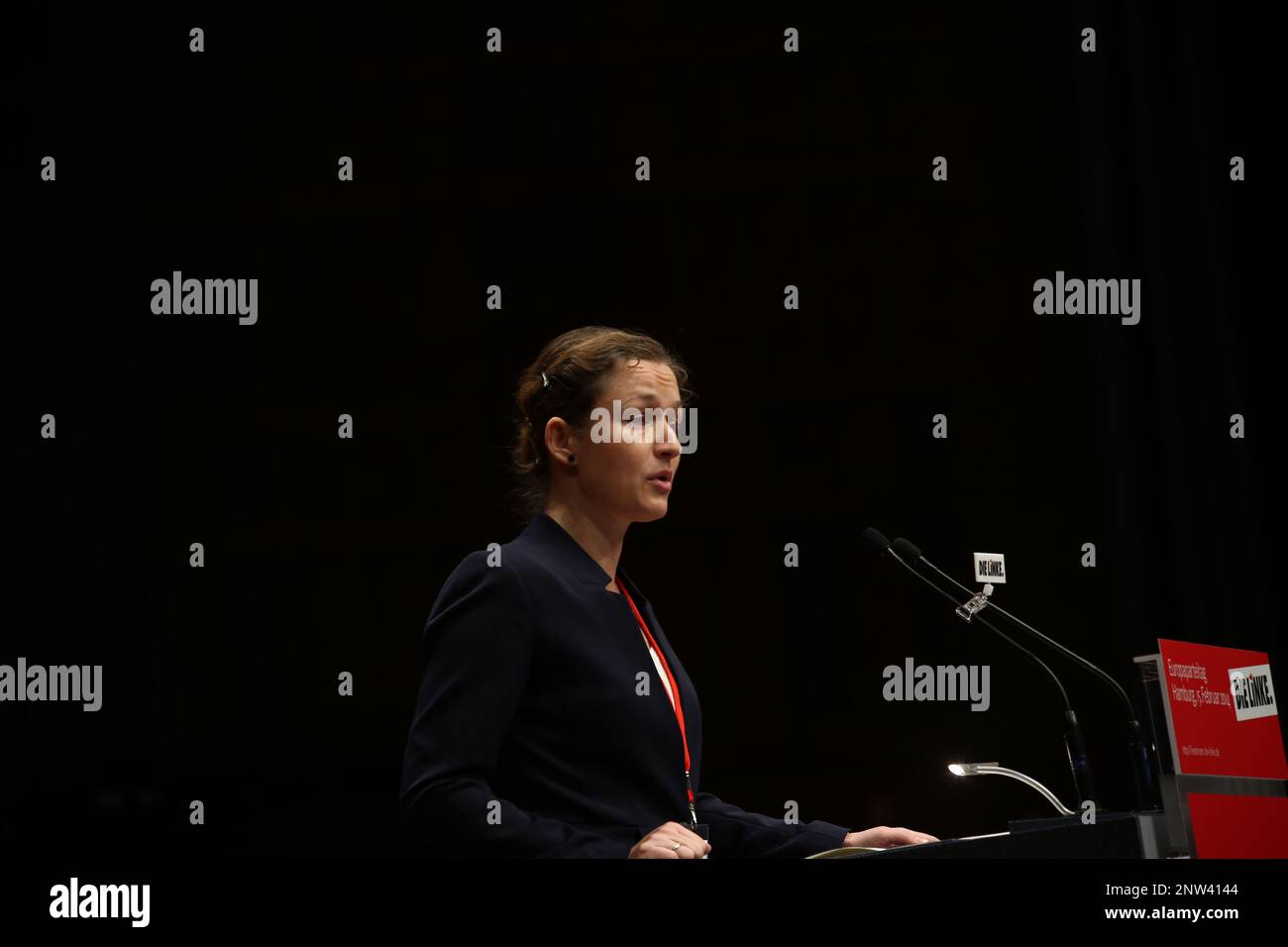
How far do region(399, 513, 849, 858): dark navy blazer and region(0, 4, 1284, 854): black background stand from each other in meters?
1.62

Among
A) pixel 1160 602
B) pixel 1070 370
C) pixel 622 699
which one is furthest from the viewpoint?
pixel 1070 370

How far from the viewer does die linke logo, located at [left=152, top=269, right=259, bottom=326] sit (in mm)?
3643

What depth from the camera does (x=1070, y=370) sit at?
353 centimetres

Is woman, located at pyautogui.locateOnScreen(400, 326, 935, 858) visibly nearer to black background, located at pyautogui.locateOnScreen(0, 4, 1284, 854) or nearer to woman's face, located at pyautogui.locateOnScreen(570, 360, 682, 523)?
woman's face, located at pyautogui.locateOnScreen(570, 360, 682, 523)

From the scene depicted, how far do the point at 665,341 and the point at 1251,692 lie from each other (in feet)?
6.36

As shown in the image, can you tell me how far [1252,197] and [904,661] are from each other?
1.35 metres

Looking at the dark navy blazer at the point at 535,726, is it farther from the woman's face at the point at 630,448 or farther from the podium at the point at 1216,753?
the podium at the point at 1216,753

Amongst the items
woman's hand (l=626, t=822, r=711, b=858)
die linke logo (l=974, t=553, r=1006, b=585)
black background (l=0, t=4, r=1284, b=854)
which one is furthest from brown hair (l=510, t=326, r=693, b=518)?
black background (l=0, t=4, r=1284, b=854)

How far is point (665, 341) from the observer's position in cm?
353

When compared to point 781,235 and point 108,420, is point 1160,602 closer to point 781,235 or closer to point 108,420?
point 781,235

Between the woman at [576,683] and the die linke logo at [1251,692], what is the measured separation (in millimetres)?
431

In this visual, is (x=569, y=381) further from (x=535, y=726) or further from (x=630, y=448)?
(x=535, y=726)

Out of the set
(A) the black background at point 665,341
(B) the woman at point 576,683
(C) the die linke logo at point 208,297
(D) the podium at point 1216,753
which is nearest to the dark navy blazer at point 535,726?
(B) the woman at point 576,683
